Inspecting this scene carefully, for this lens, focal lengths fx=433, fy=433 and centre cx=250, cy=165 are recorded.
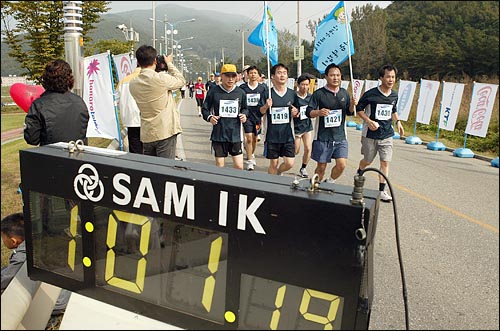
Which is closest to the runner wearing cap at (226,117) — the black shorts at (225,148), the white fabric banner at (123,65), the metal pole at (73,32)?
the black shorts at (225,148)

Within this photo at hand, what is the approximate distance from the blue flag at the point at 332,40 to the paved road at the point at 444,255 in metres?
2.47

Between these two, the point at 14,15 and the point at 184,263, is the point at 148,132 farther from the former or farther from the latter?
the point at 184,263

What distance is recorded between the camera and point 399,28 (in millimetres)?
1753

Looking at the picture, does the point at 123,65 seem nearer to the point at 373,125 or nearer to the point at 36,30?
the point at 36,30

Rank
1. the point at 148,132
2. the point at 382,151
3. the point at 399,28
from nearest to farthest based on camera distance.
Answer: the point at 399,28
the point at 148,132
the point at 382,151

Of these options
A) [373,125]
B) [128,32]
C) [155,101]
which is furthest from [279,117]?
[128,32]

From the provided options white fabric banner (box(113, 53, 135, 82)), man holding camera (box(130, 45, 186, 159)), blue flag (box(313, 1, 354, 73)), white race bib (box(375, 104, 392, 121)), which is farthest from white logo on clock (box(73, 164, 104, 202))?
white fabric banner (box(113, 53, 135, 82))

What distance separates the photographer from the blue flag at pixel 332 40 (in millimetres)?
7207

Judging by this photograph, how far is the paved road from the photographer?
5.68 ft

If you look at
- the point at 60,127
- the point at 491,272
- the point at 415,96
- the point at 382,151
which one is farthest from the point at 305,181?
the point at 415,96

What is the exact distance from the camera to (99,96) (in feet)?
22.5

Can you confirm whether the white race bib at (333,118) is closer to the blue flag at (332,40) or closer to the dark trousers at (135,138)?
the blue flag at (332,40)

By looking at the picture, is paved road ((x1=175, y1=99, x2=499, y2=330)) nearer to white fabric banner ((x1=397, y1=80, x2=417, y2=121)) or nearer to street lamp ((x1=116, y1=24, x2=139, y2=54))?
street lamp ((x1=116, y1=24, x2=139, y2=54))

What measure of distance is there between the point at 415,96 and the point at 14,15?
31.8ft
